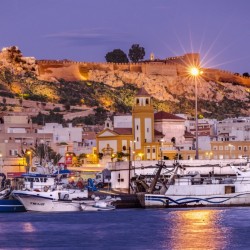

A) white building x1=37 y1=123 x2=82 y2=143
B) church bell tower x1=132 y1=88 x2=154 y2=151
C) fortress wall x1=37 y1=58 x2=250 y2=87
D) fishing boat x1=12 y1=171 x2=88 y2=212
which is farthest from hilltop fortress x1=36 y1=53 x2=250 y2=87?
fishing boat x1=12 y1=171 x2=88 y2=212

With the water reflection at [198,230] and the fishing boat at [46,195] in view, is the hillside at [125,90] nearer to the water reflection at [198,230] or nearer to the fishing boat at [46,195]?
the fishing boat at [46,195]

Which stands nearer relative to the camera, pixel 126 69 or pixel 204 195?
pixel 204 195

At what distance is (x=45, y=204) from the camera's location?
7275 centimetres

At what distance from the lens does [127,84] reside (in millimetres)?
177250

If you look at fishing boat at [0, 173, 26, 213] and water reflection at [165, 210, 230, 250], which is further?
fishing boat at [0, 173, 26, 213]

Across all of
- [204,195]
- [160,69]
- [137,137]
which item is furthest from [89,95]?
[204,195]

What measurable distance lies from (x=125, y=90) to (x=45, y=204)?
10081 centimetres

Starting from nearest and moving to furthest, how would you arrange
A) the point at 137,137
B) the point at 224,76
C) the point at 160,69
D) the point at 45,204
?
the point at 45,204, the point at 137,137, the point at 160,69, the point at 224,76

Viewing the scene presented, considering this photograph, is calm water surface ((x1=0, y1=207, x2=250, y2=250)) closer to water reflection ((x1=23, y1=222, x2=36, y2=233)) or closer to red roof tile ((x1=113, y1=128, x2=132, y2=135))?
water reflection ((x1=23, y1=222, x2=36, y2=233))

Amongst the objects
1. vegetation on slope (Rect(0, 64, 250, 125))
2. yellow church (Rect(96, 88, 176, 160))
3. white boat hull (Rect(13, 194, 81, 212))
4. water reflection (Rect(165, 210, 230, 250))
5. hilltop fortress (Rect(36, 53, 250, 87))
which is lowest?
water reflection (Rect(165, 210, 230, 250))

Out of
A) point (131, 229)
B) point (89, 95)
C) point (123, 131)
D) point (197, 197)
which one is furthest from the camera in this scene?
point (89, 95)

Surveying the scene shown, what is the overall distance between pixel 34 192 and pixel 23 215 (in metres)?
1.68

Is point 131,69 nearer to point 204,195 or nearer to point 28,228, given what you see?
point 204,195

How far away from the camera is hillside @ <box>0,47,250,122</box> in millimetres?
160375
